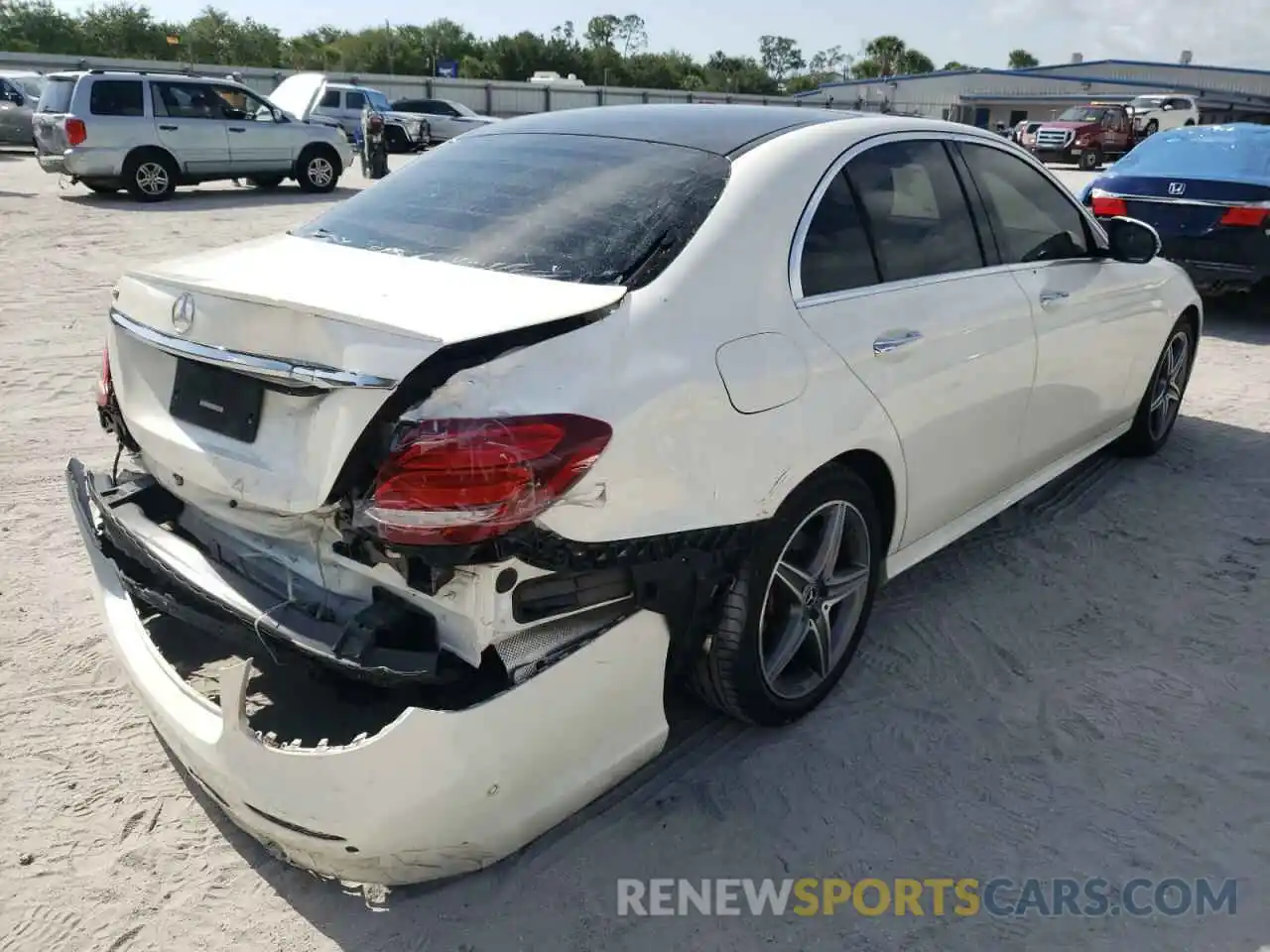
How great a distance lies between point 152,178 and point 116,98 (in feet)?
3.80

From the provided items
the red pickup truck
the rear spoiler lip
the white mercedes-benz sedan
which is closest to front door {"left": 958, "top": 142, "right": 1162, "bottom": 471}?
the white mercedes-benz sedan

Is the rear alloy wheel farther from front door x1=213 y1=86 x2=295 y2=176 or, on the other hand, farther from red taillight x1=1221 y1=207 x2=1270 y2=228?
front door x1=213 y1=86 x2=295 y2=176

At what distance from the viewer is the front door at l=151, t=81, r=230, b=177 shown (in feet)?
47.9

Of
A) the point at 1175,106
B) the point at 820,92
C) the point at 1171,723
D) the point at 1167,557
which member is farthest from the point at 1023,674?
the point at 820,92

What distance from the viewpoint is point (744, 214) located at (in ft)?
8.70

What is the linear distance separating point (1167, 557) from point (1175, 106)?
3426 centimetres

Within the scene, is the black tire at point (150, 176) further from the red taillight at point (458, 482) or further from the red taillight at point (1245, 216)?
the red taillight at point (458, 482)

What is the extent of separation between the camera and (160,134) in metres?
14.5

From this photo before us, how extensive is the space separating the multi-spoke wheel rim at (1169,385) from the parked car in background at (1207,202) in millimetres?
3164

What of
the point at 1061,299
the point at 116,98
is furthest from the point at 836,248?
the point at 116,98

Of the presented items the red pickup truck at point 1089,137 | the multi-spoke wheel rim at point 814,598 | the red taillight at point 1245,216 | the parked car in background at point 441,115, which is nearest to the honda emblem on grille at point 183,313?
the multi-spoke wheel rim at point 814,598

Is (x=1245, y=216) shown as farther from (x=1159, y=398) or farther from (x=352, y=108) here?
(x=352, y=108)

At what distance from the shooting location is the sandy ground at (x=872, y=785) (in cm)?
230

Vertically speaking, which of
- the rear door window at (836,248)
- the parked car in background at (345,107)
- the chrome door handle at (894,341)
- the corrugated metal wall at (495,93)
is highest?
the corrugated metal wall at (495,93)
